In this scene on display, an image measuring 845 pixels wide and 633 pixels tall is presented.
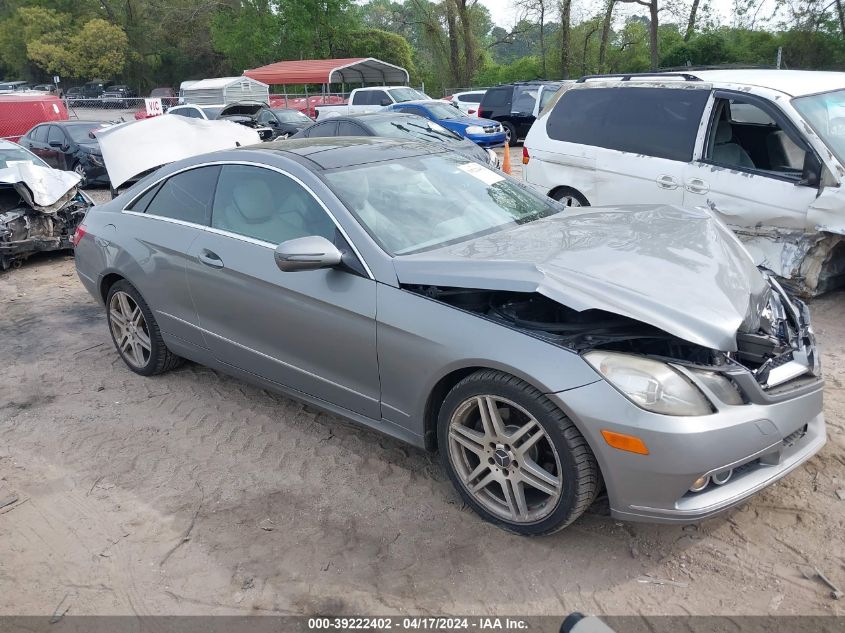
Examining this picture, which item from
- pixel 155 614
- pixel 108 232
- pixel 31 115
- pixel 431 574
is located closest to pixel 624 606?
pixel 431 574

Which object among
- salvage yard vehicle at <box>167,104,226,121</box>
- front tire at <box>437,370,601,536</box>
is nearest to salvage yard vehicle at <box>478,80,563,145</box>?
salvage yard vehicle at <box>167,104,226,121</box>

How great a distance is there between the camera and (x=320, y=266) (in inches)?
131

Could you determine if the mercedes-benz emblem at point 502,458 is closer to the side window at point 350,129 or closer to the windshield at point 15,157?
the windshield at point 15,157

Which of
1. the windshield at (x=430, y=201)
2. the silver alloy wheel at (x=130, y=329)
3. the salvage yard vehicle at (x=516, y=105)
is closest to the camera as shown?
the windshield at (x=430, y=201)

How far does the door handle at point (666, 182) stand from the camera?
20.1ft

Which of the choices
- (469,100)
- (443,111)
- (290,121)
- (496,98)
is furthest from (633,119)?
(469,100)

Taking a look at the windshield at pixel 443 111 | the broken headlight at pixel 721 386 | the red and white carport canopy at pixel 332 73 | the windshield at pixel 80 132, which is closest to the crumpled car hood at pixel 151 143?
the broken headlight at pixel 721 386

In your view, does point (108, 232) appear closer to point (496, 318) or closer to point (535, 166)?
point (496, 318)

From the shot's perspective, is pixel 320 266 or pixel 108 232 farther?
pixel 108 232

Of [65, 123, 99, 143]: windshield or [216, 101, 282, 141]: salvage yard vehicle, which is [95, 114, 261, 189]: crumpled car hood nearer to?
[65, 123, 99, 143]: windshield

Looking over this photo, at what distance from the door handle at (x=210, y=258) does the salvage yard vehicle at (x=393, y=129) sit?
7899mm

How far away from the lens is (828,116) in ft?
18.4

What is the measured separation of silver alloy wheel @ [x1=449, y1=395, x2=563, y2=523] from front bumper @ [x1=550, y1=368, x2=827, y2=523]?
0.23m

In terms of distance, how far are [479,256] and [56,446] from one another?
2851 mm
